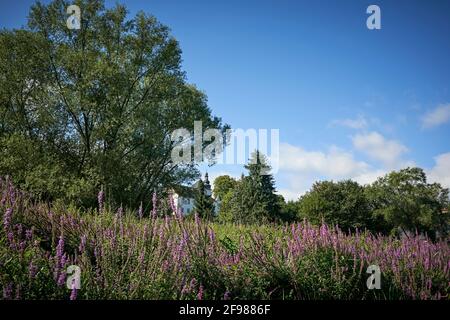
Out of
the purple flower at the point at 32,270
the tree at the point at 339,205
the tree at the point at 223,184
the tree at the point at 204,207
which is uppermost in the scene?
the tree at the point at 223,184

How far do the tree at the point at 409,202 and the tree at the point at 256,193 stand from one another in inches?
677

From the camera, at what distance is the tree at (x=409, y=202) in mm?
48319

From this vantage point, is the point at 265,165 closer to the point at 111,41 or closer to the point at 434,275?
the point at 111,41

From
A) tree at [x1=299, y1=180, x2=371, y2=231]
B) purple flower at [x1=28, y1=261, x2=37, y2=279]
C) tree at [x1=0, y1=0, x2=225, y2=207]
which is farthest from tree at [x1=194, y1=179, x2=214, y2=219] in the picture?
tree at [x1=299, y1=180, x2=371, y2=231]

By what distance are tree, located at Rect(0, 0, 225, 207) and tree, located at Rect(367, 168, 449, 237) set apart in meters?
36.7

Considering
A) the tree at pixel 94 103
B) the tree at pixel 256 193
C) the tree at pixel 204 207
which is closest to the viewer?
the tree at pixel 204 207

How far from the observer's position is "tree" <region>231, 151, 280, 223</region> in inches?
1801

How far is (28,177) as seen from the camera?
19.0 m

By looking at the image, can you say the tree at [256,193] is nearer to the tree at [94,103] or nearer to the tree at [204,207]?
the tree at [94,103]

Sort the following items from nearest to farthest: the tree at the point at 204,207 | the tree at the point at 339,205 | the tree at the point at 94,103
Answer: the tree at the point at 204,207 < the tree at the point at 94,103 < the tree at the point at 339,205

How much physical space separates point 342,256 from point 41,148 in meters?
22.3

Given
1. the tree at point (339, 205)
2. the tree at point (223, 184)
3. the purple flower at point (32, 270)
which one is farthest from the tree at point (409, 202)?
the purple flower at point (32, 270)

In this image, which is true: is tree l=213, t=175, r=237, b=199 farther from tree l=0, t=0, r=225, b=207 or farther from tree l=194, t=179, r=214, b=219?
tree l=194, t=179, r=214, b=219

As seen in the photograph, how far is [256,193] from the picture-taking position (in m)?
46.6
